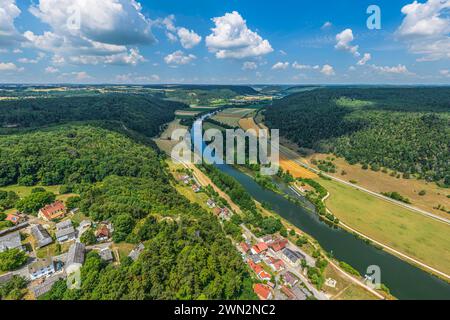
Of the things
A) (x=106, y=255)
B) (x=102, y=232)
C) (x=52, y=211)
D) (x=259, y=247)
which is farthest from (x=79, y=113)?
(x=259, y=247)

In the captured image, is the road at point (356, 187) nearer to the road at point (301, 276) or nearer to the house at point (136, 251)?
the road at point (301, 276)

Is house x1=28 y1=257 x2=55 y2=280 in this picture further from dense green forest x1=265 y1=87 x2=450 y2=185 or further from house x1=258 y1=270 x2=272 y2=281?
dense green forest x1=265 y1=87 x2=450 y2=185

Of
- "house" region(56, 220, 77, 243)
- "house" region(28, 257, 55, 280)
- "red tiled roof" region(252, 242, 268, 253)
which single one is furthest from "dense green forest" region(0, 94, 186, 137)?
"red tiled roof" region(252, 242, 268, 253)

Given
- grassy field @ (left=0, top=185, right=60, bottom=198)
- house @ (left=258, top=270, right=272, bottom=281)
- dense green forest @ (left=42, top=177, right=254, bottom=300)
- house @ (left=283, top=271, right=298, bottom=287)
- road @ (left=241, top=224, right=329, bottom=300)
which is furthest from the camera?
grassy field @ (left=0, top=185, right=60, bottom=198)

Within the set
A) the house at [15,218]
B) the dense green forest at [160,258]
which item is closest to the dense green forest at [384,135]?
the dense green forest at [160,258]

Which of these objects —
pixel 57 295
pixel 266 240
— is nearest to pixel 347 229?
pixel 266 240

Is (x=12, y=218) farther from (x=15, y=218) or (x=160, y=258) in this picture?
(x=160, y=258)
